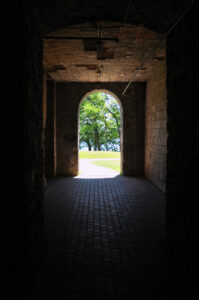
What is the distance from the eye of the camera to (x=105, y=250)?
3279mm

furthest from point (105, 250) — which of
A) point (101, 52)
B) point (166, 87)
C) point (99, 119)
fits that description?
point (99, 119)

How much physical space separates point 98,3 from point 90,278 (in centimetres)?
353

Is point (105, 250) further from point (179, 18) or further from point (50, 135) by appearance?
point (50, 135)

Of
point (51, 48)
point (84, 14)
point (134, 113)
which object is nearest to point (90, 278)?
point (84, 14)

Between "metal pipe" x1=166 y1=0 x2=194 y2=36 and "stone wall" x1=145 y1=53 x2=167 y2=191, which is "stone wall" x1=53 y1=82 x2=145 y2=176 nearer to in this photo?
"stone wall" x1=145 y1=53 x2=167 y2=191

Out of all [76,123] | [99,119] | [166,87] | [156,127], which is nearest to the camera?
[166,87]

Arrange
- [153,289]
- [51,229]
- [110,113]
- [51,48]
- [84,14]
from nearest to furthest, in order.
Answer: [153,289], [84,14], [51,229], [51,48], [110,113]

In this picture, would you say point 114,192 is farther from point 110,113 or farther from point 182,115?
point 110,113

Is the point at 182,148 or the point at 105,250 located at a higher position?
the point at 182,148

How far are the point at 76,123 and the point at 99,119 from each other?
15723mm

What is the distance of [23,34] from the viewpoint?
2291 mm

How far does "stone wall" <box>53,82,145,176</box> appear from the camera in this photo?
9.45m

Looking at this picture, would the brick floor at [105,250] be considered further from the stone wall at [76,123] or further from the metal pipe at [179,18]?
the stone wall at [76,123]

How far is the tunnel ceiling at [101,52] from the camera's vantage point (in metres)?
4.80
